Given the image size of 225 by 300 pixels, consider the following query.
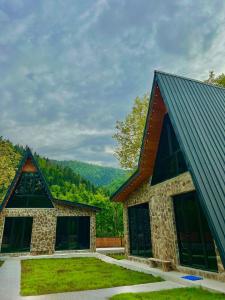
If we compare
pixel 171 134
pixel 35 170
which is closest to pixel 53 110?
pixel 35 170

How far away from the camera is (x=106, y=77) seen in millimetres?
23281

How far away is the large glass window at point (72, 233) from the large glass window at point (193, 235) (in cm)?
1196

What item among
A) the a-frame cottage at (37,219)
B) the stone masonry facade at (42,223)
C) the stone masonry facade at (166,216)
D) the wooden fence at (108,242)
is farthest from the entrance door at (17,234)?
the wooden fence at (108,242)

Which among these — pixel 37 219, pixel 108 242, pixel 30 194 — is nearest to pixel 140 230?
pixel 37 219

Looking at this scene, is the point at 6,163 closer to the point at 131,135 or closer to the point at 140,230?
the point at 131,135

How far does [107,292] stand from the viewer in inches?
232

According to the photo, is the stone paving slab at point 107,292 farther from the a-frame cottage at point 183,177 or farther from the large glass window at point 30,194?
the large glass window at point 30,194

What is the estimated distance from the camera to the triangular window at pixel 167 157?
8695mm

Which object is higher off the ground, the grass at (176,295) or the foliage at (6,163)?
the foliage at (6,163)

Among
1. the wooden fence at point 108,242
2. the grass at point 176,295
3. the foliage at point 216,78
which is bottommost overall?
the grass at point 176,295

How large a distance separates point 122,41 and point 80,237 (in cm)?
1548

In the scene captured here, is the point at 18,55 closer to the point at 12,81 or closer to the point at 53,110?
the point at 12,81

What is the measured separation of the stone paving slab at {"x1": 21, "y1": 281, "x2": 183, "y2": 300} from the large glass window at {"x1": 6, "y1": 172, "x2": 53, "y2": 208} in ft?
42.9

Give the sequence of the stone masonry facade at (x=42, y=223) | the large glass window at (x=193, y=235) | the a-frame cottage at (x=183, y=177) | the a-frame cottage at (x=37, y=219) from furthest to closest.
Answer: the stone masonry facade at (x=42, y=223)
the a-frame cottage at (x=37, y=219)
the large glass window at (x=193, y=235)
the a-frame cottage at (x=183, y=177)
